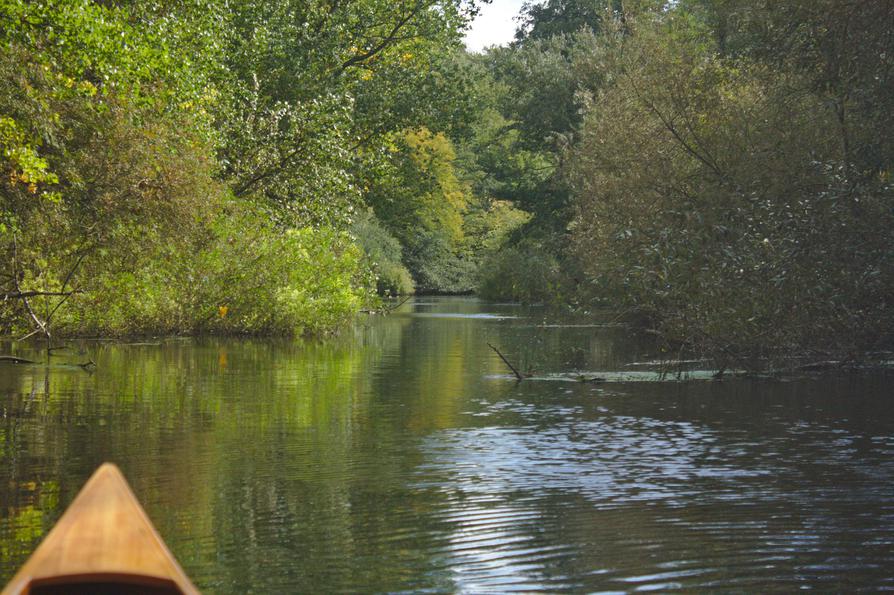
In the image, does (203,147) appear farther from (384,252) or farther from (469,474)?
(384,252)

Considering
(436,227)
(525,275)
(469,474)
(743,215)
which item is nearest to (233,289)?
(743,215)

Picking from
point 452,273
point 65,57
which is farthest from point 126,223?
point 452,273

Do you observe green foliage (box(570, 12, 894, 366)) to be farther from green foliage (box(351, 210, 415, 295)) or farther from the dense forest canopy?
green foliage (box(351, 210, 415, 295))

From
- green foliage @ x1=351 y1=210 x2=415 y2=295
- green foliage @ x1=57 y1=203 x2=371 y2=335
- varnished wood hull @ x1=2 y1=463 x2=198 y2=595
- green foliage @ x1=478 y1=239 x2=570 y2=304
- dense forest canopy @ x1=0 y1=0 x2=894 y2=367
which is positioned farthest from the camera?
green foliage @ x1=351 y1=210 x2=415 y2=295

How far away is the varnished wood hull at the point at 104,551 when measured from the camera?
492 centimetres

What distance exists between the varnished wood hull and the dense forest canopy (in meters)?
13.1

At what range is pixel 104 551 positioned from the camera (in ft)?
16.2

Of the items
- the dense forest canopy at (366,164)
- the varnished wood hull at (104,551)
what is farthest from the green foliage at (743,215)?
the varnished wood hull at (104,551)

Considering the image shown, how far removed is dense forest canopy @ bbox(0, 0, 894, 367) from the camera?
2089 cm

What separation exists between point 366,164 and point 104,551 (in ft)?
106

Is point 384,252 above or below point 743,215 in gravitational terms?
above

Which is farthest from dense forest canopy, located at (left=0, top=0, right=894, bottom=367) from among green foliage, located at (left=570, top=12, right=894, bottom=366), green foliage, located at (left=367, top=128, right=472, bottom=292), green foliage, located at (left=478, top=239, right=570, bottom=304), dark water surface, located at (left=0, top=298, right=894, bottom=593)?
green foliage, located at (left=367, top=128, right=472, bottom=292)

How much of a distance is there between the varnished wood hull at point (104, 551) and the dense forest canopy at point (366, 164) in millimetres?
13129

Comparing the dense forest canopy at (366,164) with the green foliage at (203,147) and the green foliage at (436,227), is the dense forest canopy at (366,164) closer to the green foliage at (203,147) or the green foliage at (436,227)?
the green foliage at (203,147)
